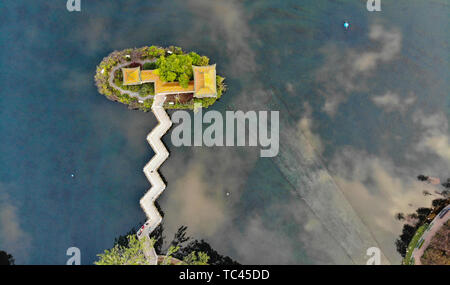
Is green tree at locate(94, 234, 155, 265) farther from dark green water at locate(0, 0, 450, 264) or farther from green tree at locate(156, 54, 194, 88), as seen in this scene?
green tree at locate(156, 54, 194, 88)

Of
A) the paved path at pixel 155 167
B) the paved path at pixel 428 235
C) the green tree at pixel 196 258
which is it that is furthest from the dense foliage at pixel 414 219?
the paved path at pixel 155 167

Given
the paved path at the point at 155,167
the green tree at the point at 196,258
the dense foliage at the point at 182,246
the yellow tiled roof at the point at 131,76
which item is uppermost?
the yellow tiled roof at the point at 131,76

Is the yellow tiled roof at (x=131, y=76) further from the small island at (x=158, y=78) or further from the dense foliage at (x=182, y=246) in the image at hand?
the dense foliage at (x=182, y=246)

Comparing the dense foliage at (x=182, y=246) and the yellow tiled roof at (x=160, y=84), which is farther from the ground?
the yellow tiled roof at (x=160, y=84)

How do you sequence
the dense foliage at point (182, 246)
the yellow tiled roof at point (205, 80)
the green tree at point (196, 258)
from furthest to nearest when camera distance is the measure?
the dense foliage at point (182, 246) < the green tree at point (196, 258) < the yellow tiled roof at point (205, 80)

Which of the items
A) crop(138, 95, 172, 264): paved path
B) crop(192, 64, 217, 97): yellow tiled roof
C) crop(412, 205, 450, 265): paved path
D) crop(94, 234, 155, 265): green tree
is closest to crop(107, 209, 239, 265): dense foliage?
crop(138, 95, 172, 264): paved path
